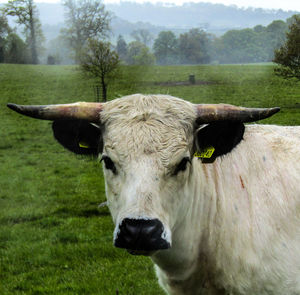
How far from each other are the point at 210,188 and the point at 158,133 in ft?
3.03

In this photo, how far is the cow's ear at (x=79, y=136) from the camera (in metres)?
3.46

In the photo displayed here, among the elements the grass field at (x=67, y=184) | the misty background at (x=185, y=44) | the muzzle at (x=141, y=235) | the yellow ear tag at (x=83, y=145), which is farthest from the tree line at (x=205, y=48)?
the muzzle at (x=141, y=235)

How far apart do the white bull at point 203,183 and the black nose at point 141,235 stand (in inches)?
8.9

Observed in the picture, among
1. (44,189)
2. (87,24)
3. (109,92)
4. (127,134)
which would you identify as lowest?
(44,189)

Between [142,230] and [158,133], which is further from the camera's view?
[158,133]

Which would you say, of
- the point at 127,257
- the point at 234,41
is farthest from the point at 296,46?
the point at 127,257

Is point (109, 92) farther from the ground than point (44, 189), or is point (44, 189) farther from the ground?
point (109, 92)

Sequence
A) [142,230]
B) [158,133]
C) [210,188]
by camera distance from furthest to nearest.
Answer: [210,188], [158,133], [142,230]

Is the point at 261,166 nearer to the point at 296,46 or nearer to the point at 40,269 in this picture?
the point at 40,269

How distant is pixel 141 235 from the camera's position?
8.20 ft

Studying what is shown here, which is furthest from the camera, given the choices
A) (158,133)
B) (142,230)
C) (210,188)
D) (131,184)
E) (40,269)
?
(40,269)

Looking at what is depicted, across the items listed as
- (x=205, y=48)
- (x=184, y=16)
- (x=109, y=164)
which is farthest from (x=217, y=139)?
(x=184, y=16)

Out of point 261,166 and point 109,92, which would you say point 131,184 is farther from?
point 109,92

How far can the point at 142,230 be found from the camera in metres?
2.50
